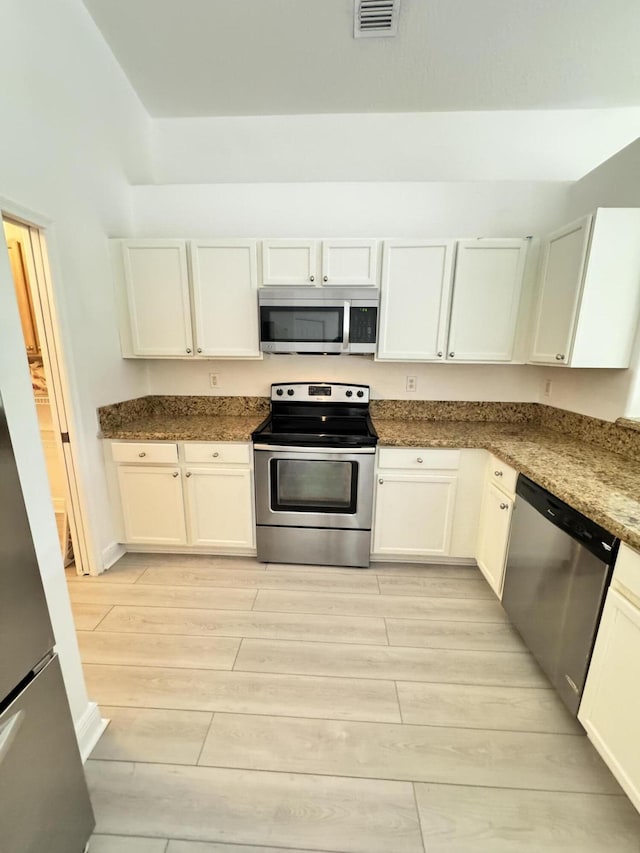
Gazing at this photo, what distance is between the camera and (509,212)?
2404 mm

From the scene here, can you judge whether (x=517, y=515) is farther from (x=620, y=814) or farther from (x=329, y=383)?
(x=329, y=383)

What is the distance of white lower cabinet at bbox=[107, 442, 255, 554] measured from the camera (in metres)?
2.27

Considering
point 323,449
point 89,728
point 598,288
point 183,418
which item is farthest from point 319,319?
point 89,728

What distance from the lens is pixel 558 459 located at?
5.87 feet

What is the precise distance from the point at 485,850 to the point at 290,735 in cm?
70

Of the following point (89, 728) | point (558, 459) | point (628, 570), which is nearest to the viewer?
point (628, 570)

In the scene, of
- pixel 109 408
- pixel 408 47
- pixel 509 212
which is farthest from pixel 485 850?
pixel 408 47

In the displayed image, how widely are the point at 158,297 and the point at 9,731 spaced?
2.33 m

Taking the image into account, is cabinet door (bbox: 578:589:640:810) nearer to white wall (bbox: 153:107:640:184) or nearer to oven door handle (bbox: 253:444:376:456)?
oven door handle (bbox: 253:444:376:456)

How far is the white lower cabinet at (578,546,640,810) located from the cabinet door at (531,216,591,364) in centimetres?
132

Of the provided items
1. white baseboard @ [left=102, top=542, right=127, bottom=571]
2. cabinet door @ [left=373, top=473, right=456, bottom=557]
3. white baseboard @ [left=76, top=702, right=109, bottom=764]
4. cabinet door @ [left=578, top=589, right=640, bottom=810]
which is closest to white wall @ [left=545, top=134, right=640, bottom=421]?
cabinet door @ [left=373, top=473, right=456, bottom=557]

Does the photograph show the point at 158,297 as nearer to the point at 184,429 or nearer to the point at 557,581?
the point at 184,429

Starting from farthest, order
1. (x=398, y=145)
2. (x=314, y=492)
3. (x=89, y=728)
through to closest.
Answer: (x=398, y=145), (x=314, y=492), (x=89, y=728)

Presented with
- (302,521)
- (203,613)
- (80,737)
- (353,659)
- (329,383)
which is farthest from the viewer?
(329,383)
